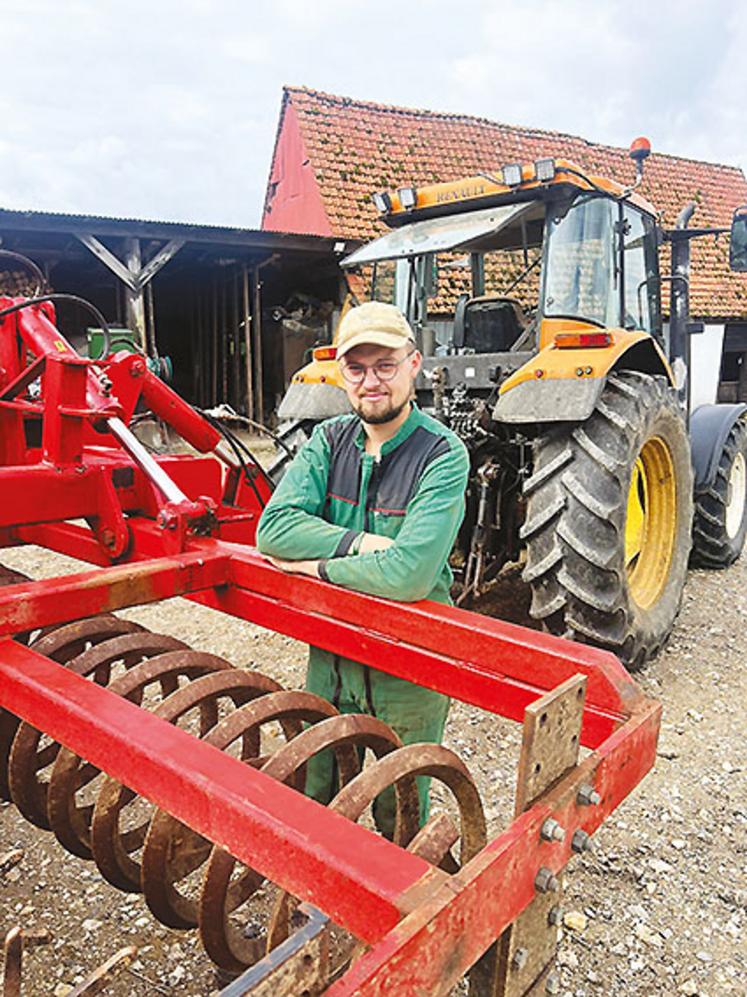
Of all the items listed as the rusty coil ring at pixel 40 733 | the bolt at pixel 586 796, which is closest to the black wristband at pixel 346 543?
the rusty coil ring at pixel 40 733

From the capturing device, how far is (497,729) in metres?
3.20

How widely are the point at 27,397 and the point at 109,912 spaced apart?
2.67 meters

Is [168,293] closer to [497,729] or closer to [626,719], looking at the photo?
[497,729]

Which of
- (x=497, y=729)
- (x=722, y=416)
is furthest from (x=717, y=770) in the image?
(x=722, y=416)

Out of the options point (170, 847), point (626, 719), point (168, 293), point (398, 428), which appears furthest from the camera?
point (168, 293)

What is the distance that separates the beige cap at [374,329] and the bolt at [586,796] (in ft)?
3.85

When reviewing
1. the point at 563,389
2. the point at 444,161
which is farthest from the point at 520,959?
the point at 444,161

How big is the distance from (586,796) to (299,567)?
95cm

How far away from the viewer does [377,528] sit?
2.12 metres

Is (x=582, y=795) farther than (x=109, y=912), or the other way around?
(x=109, y=912)

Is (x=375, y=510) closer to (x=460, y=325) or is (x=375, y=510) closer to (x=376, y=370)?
(x=376, y=370)

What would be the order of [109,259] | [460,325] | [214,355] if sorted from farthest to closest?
[214,355] → [109,259] → [460,325]

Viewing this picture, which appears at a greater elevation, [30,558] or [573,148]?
[573,148]

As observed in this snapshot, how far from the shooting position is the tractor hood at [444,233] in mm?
3697
